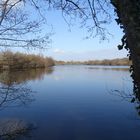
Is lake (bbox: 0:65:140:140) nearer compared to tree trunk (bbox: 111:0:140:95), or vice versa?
tree trunk (bbox: 111:0:140:95)

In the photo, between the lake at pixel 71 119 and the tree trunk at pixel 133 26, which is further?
the lake at pixel 71 119

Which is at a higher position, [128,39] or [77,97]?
[128,39]

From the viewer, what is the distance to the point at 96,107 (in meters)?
17.4

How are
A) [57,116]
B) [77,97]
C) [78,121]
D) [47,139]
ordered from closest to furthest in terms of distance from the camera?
[47,139], [78,121], [57,116], [77,97]

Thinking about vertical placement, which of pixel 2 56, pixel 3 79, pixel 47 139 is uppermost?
pixel 2 56

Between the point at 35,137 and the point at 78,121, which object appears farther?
the point at 78,121

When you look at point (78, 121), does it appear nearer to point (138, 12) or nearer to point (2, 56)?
point (2, 56)

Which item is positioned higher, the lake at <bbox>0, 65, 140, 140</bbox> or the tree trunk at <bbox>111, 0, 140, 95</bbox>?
the tree trunk at <bbox>111, 0, 140, 95</bbox>

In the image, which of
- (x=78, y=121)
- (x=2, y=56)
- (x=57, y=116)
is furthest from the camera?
(x=57, y=116)

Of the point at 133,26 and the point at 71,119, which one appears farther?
the point at 71,119

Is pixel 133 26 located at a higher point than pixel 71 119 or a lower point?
higher

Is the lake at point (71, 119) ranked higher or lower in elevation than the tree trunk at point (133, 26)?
lower

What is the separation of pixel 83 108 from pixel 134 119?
3756mm

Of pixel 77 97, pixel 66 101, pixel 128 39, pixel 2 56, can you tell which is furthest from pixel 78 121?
pixel 128 39
